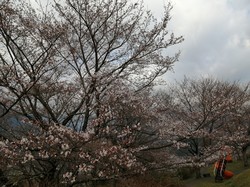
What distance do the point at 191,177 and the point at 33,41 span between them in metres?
23.0

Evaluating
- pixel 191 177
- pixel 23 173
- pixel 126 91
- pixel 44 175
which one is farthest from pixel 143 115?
pixel 191 177

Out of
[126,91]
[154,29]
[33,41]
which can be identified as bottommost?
[126,91]

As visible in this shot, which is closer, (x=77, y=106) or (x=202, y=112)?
(x=77, y=106)

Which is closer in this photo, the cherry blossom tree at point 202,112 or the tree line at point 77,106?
the tree line at point 77,106

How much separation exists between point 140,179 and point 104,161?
28.0 feet

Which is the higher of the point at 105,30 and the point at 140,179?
the point at 105,30

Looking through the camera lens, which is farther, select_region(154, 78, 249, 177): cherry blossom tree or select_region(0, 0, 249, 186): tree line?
select_region(154, 78, 249, 177): cherry blossom tree

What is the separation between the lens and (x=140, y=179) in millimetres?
16266

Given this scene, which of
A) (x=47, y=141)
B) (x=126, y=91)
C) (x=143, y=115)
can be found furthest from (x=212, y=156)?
(x=47, y=141)

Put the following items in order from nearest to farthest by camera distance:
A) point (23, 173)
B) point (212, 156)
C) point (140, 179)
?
point (23, 173) → point (212, 156) → point (140, 179)

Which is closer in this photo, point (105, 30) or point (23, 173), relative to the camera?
point (23, 173)

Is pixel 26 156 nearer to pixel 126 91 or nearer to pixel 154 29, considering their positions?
pixel 126 91

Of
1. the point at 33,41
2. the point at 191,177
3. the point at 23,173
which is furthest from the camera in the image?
the point at 191,177

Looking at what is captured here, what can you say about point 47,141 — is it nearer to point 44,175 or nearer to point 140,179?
point 44,175
